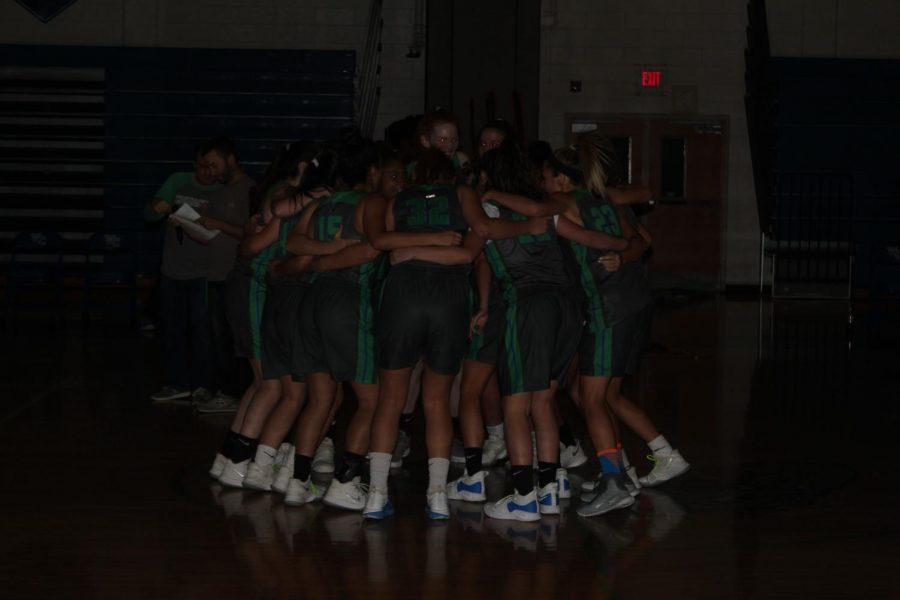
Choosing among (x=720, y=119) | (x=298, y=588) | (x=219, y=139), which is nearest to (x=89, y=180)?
(x=720, y=119)

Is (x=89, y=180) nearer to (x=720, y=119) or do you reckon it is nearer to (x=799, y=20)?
(x=720, y=119)

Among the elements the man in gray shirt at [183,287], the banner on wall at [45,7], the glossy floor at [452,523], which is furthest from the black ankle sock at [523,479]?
the banner on wall at [45,7]

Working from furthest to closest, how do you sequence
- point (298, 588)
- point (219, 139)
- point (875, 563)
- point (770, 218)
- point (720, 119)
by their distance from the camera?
point (720, 119), point (770, 218), point (219, 139), point (875, 563), point (298, 588)

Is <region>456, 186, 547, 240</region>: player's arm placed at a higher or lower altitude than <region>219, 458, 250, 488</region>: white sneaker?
higher

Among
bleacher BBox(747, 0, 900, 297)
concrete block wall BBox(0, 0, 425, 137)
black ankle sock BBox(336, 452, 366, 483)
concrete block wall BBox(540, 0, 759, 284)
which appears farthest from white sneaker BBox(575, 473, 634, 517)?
concrete block wall BBox(540, 0, 759, 284)

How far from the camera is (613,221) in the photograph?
4602 mm

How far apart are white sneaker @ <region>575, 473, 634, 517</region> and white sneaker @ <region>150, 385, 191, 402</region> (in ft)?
10.3

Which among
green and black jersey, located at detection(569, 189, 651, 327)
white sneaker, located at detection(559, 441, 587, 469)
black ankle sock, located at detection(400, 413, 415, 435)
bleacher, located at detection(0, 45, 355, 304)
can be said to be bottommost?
white sneaker, located at detection(559, 441, 587, 469)

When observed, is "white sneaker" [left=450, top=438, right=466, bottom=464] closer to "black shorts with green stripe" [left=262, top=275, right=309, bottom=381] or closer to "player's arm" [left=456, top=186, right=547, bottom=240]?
"black shorts with green stripe" [left=262, top=275, right=309, bottom=381]

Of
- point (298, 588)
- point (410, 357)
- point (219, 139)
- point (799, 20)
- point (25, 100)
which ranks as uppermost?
point (799, 20)

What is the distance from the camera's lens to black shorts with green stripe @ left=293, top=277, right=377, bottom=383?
Answer: 174 inches

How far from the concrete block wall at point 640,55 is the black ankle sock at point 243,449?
1028 centimetres

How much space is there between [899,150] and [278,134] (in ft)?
22.9

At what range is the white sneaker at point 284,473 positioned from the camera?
480cm
